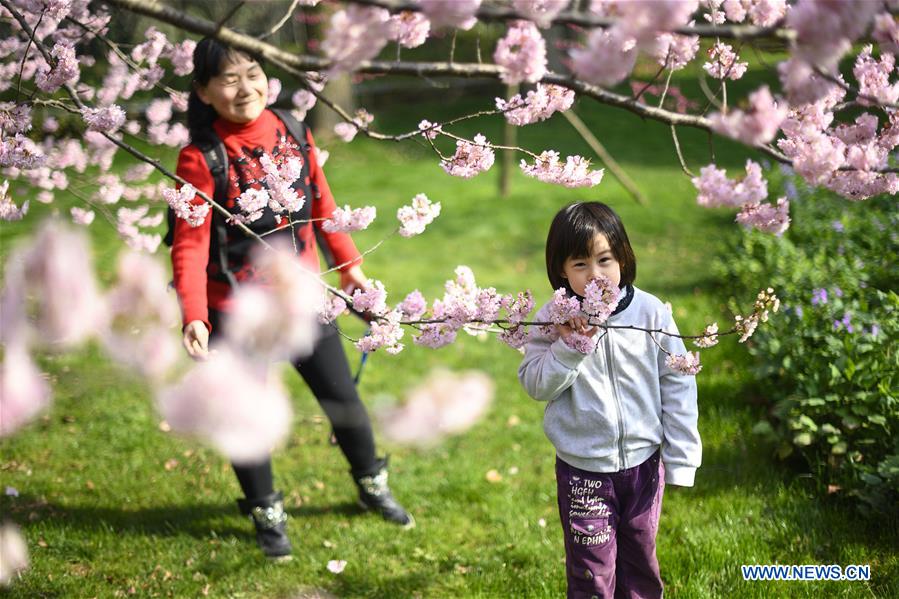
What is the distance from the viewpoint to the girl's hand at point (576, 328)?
2121 mm

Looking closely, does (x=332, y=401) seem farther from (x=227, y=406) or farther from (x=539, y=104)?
(x=227, y=406)

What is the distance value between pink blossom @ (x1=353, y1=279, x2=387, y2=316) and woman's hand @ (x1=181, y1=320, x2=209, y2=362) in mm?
545

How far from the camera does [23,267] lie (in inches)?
47.9

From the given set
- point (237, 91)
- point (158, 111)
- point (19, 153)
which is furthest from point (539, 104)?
point (158, 111)

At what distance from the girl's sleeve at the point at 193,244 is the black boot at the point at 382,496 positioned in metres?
1.10

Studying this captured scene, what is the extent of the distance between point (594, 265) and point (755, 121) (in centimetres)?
75

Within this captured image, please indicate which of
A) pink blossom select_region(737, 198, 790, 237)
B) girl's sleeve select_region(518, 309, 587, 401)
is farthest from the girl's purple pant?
pink blossom select_region(737, 198, 790, 237)

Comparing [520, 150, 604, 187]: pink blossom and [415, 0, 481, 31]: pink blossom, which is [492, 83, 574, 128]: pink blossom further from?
[415, 0, 481, 31]: pink blossom

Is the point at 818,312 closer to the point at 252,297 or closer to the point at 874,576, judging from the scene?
the point at 874,576

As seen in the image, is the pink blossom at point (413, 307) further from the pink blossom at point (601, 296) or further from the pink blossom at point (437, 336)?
the pink blossom at point (601, 296)

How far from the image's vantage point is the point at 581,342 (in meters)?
2.11

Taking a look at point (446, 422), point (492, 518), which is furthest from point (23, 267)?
point (492, 518)

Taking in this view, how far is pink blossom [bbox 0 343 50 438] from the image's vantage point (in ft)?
4.25

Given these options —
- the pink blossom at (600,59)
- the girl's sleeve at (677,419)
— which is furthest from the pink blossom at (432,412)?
the girl's sleeve at (677,419)
